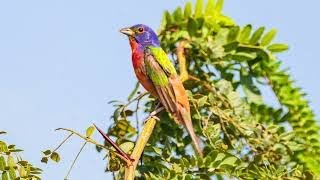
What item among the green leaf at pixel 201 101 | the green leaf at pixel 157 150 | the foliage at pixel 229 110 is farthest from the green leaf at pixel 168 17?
the green leaf at pixel 157 150

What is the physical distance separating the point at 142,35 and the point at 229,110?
1.34 ft

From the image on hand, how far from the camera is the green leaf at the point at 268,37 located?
3.15 metres

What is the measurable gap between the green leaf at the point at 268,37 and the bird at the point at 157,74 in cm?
44

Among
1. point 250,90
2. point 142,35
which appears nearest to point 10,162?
point 142,35

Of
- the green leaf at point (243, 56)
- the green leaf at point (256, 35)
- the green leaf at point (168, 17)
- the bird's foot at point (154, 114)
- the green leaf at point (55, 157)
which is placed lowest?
the green leaf at point (55, 157)

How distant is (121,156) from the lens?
1946 millimetres

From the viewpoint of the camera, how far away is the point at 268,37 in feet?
10.3

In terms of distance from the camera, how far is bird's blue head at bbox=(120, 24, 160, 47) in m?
2.91

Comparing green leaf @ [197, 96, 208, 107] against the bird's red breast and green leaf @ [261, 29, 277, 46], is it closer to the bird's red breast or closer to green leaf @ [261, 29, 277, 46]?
the bird's red breast

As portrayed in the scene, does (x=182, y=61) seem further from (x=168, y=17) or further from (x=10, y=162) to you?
(x=10, y=162)

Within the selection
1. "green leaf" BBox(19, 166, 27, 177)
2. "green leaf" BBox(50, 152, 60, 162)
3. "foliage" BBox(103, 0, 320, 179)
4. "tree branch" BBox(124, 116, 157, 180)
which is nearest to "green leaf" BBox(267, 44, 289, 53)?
"foliage" BBox(103, 0, 320, 179)

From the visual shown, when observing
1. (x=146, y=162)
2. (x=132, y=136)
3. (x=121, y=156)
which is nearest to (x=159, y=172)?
(x=146, y=162)

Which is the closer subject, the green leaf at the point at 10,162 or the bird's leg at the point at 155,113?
the green leaf at the point at 10,162

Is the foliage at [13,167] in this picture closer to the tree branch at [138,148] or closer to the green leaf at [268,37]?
the tree branch at [138,148]
